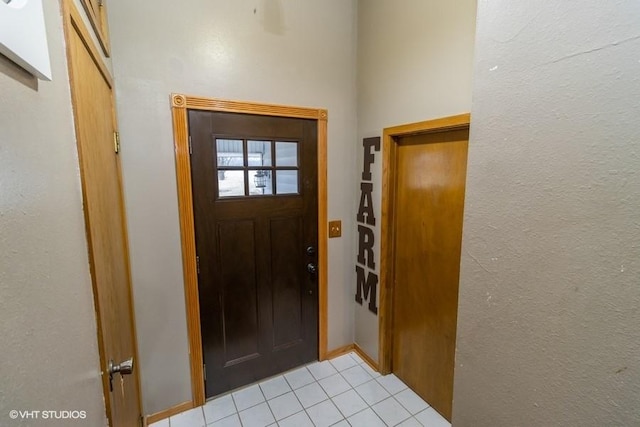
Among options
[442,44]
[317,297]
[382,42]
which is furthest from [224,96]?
[317,297]

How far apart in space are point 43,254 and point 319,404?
202 centimetres

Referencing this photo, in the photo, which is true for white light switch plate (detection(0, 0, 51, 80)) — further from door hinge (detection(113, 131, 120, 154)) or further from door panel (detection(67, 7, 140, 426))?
door hinge (detection(113, 131, 120, 154))

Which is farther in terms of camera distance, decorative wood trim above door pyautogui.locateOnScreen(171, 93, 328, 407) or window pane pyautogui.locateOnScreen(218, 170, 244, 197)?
window pane pyautogui.locateOnScreen(218, 170, 244, 197)

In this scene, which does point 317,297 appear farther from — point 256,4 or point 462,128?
point 256,4

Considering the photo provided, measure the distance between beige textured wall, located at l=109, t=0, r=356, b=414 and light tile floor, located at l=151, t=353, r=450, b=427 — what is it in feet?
0.90

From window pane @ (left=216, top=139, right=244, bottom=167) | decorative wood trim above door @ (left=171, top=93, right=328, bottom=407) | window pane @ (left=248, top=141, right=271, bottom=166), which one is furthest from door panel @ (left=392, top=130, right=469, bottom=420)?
window pane @ (left=216, top=139, right=244, bottom=167)

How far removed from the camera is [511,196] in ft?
2.35

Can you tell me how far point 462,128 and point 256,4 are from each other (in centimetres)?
152

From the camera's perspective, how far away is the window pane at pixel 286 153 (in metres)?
2.07

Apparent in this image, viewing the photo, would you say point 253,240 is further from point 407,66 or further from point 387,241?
point 407,66

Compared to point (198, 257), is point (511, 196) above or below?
above

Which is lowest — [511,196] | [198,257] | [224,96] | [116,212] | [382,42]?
[198,257]

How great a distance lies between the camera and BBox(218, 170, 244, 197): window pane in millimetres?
1906

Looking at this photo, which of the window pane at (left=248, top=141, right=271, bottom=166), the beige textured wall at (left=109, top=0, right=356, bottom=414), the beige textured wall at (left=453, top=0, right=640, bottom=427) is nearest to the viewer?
the beige textured wall at (left=453, top=0, right=640, bottom=427)
